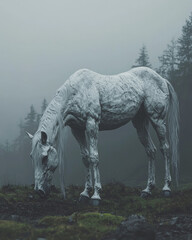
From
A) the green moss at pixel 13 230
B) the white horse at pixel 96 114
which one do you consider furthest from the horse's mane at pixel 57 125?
the green moss at pixel 13 230

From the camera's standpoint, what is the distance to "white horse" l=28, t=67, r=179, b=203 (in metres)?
8.91

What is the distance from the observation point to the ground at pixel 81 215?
582 cm

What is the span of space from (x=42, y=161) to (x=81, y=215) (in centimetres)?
224

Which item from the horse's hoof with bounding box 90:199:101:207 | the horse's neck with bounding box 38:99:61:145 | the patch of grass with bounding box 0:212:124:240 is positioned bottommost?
the patch of grass with bounding box 0:212:124:240

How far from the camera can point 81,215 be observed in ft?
22.9

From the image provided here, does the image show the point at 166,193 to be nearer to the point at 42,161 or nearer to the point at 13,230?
the point at 42,161

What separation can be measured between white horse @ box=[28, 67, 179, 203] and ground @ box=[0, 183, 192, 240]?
2.13 feet

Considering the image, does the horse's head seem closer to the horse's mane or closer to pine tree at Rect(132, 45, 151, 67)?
the horse's mane

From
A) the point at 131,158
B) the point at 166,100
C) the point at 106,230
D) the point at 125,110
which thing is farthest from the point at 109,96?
the point at 131,158

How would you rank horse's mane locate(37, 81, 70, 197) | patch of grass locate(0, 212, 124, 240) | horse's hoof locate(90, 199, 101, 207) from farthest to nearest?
horse's hoof locate(90, 199, 101, 207), horse's mane locate(37, 81, 70, 197), patch of grass locate(0, 212, 124, 240)

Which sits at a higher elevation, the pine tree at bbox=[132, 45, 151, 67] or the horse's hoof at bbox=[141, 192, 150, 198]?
the pine tree at bbox=[132, 45, 151, 67]

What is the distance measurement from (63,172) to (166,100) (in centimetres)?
510

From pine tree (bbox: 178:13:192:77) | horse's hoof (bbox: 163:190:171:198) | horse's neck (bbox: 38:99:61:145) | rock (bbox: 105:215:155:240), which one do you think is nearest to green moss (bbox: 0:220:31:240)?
rock (bbox: 105:215:155:240)

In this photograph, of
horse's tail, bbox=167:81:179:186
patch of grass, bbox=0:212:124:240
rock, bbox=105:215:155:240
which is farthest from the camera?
horse's tail, bbox=167:81:179:186
